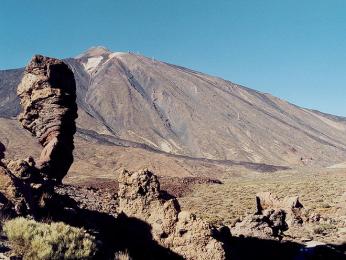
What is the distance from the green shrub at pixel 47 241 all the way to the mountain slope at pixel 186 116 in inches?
3367

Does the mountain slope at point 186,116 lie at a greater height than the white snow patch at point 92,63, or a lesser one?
lesser

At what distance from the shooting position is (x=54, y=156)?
18.0 m

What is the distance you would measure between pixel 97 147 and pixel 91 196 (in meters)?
55.7

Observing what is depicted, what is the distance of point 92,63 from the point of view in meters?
188

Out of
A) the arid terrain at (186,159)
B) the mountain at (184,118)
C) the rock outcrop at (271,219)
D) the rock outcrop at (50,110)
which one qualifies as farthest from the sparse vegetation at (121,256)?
→ the mountain at (184,118)

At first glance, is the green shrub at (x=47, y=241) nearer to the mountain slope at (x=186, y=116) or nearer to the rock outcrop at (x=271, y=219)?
the rock outcrop at (x=271, y=219)

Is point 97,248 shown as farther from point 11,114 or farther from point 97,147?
point 11,114

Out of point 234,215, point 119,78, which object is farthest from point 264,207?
point 119,78

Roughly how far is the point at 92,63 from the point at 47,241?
184 meters

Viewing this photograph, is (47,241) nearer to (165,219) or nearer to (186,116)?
(165,219)

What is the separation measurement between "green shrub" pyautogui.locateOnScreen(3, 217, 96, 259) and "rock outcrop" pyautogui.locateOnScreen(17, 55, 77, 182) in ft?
28.9

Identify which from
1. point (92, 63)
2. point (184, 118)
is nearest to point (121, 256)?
point (184, 118)

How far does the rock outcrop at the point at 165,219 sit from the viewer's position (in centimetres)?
1146

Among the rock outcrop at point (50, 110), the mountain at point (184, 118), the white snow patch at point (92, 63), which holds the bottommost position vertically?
the rock outcrop at point (50, 110)
